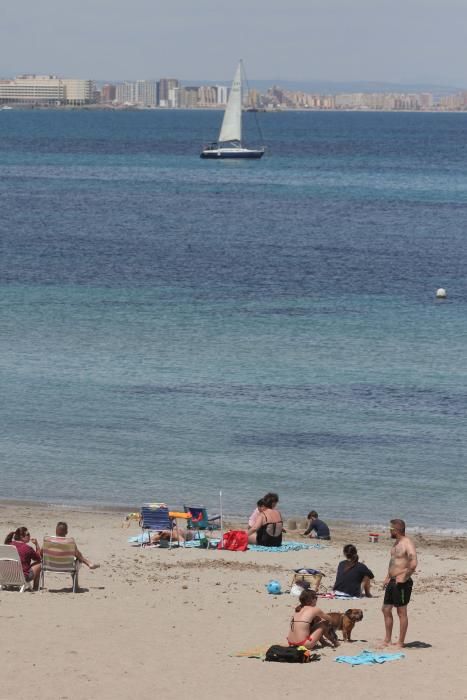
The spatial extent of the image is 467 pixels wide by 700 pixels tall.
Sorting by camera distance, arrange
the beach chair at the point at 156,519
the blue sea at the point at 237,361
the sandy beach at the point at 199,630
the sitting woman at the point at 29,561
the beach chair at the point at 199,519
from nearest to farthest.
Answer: the sandy beach at the point at 199,630
the sitting woman at the point at 29,561
the beach chair at the point at 156,519
the beach chair at the point at 199,519
the blue sea at the point at 237,361

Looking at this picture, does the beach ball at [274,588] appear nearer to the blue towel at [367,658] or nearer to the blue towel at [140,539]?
the blue towel at [367,658]

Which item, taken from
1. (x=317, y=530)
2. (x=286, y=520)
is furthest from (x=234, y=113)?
(x=317, y=530)

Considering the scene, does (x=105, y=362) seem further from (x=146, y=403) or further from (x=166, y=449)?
(x=166, y=449)

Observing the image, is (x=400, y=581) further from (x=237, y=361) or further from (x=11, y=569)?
(x=237, y=361)

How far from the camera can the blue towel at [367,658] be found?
53.2ft

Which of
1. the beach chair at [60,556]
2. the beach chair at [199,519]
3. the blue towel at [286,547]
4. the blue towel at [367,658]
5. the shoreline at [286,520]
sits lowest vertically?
the shoreline at [286,520]

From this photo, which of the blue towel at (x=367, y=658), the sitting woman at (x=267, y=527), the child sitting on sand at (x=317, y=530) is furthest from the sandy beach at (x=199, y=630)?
the child sitting on sand at (x=317, y=530)

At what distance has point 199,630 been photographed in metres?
17.4

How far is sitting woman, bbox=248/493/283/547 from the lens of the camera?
22234 millimetres

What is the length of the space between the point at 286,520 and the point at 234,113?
413 feet

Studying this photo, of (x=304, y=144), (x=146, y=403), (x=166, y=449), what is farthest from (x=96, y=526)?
(x=304, y=144)

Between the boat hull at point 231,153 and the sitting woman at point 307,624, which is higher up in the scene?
the boat hull at point 231,153

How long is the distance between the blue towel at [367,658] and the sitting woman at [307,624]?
37 cm

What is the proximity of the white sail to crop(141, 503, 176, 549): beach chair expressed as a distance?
125 metres
